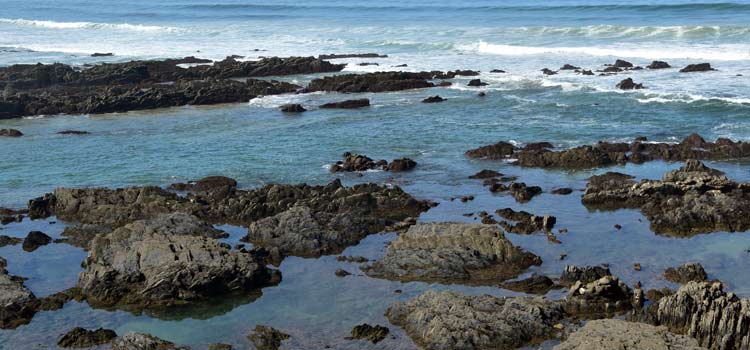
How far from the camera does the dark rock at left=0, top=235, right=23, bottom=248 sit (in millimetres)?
25266

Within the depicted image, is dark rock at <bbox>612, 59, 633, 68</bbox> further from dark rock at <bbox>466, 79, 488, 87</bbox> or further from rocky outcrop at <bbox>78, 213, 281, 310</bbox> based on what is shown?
rocky outcrop at <bbox>78, 213, 281, 310</bbox>

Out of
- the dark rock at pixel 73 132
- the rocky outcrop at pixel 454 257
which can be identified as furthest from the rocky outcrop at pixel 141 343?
the dark rock at pixel 73 132

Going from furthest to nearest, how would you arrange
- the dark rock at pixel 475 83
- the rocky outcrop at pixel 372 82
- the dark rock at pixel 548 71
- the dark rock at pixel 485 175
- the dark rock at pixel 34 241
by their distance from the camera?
the dark rock at pixel 548 71 → the rocky outcrop at pixel 372 82 → the dark rock at pixel 475 83 → the dark rock at pixel 485 175 → the dark rock at pixel 34 241

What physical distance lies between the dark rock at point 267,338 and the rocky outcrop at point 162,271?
2598 mm

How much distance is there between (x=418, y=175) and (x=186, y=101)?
2091cm

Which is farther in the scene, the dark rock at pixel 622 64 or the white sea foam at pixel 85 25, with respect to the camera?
the white sea foam at pixel 85 25

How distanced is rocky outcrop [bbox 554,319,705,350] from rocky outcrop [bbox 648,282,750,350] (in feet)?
2.58

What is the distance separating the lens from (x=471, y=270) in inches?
860

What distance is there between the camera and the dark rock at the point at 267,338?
18.3m

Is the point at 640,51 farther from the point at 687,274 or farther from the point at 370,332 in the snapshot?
the point at 370,332

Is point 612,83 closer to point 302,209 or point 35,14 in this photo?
point 302,209

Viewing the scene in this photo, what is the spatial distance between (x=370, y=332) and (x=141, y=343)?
4.50 meters

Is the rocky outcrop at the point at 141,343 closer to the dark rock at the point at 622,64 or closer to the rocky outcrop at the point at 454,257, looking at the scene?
the rocky outcrop at the point at 454,257

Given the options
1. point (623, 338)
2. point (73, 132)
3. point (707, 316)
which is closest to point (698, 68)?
point (73, 132)
